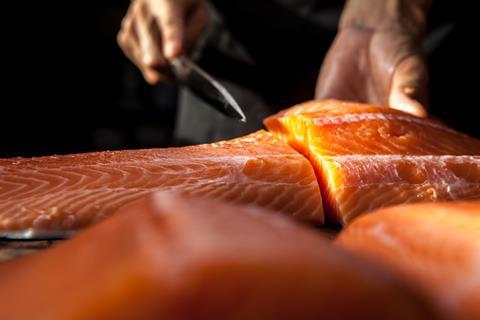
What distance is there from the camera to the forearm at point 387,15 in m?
3.49

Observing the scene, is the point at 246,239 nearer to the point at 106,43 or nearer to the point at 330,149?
the point at 330,149

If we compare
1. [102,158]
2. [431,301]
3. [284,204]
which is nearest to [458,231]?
[431,301]

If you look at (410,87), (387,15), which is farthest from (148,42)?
(410,87)

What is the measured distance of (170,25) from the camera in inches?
131

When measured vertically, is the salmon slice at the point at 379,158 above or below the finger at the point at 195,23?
below

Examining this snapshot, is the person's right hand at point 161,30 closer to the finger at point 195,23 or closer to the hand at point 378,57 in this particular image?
the finger at point 195,23

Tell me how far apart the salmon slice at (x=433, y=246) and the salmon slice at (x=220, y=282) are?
0.33ft

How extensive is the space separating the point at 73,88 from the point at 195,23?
2.62m

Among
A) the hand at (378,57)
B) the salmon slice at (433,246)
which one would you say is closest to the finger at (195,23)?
the hand at (378,57)

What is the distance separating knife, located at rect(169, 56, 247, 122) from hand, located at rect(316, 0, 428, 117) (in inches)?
24.4

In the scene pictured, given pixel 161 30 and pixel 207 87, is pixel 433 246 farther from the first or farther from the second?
pixel 161 30

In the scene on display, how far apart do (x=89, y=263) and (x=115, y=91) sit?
5318 millimetres

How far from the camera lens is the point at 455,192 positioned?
6.35 ft

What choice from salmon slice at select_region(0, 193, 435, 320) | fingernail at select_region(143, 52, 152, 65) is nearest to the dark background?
fingernail at select_region(143, 52, 152, 65)
